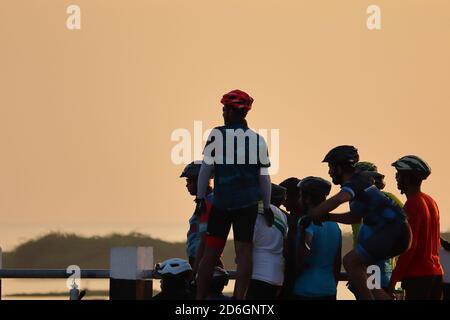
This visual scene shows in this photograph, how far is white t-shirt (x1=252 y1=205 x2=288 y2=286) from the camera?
15844 mm

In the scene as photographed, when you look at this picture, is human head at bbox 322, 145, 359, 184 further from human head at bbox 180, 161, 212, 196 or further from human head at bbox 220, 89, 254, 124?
human head at bbox 180, 161, 212, 196

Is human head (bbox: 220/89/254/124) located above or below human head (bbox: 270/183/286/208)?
above

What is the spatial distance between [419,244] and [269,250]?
5.41 ft

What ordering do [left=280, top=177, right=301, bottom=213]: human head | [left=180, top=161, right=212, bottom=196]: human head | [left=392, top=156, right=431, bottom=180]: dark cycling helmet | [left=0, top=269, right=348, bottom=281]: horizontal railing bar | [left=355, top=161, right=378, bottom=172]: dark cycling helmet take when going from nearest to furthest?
[left=280, top=177, right=301, bottom=213]: human head → [left=392, top=156, right=431, bottom=180]: dark cycling helmet → [left=355, top=161, right=378, bottom=172]: dark cycling helmet → [left=180, top=161, right=212, bottom=196]: human head → [left=0, top=269, right=348, bottom=281]: horizontal railing bar

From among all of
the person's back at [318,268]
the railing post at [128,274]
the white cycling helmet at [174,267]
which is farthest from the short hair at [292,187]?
the railing post at [128,274]

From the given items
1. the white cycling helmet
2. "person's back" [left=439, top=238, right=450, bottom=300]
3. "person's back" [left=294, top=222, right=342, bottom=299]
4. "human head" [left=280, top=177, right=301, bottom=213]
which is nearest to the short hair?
"human head" [left=280, top=177, right=301, bottom=213]

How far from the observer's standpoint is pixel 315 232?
15.7 meters

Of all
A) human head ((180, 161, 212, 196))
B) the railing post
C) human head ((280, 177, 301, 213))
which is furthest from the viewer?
the railing post

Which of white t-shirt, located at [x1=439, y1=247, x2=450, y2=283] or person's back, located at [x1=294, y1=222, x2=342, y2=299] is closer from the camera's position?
person's back, located at [x1=294, y1=222, x2=342, y2=299]

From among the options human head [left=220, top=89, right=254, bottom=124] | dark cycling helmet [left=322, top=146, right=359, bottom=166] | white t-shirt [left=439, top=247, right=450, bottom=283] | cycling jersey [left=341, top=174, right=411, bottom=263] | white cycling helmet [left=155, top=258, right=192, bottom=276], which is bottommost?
white t-shirt [left=439, top=247, right=450, bottom=283]

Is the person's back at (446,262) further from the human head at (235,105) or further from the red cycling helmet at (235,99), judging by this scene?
the red cycling helmet at (235,99)

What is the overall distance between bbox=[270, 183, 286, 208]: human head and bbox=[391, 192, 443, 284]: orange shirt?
50.9 inches
